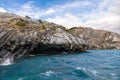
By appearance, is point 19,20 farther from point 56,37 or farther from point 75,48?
point 75,48

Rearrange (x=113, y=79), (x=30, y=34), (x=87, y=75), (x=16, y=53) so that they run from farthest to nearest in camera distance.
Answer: (x=30, y=34) < (x=16, y=53) < (x=87, y=75) < (x=113, y=79)

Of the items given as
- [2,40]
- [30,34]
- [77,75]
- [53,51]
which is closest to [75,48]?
[53,51]

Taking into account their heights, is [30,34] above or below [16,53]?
above

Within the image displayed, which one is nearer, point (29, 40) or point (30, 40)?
point (29, 40)

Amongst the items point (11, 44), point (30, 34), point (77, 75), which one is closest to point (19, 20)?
point (30, 34)

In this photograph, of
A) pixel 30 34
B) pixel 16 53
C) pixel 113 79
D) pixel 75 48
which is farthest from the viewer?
pixel 75 48

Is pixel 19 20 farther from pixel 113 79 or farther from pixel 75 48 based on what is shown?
pixel 113 79

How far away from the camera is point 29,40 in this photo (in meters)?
83.9

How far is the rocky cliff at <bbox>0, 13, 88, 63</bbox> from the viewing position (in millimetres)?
76500

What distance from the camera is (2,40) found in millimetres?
73938

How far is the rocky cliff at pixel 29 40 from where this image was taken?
7650 centimetres

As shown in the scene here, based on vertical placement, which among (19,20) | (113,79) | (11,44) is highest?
(19,20)

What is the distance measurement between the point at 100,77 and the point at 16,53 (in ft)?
160

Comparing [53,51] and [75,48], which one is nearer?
[53,51]
